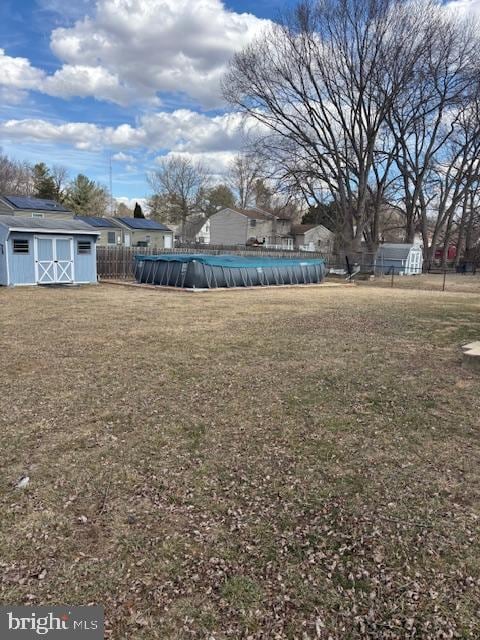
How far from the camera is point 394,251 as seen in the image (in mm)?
36094

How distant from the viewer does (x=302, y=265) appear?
23047 mm

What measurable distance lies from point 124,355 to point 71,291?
10.2 meters

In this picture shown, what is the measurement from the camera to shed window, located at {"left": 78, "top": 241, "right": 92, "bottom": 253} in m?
18.0

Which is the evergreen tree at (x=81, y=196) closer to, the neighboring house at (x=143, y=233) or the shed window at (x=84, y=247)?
the neighboring house at (x=143, y=233)

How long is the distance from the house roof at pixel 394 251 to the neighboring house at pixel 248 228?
16604 mm

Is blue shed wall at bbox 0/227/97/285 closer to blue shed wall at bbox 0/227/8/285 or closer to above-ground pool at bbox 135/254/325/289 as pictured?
blue shed wall at bbox 0/227/8/285

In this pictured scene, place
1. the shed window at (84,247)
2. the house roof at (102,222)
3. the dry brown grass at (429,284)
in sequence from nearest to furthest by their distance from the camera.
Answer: the shed window at (84,247)
the dry brown grass at (429,284)
the house roof at (102,222)

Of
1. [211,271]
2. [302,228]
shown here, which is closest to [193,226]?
[302,228]

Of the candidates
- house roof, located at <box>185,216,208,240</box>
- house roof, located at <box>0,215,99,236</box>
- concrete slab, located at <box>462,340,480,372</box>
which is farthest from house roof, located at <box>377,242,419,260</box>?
concrete slab, located at <box>462,340,480,372</box>

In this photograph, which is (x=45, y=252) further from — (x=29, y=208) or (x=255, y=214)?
(x=255, y=214)

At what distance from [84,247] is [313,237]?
41.6 m

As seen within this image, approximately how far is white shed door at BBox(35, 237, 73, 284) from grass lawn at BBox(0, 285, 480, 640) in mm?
11312

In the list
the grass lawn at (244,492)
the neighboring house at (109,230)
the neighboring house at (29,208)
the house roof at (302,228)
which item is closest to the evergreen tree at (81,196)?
the neighboring house at (109,230)

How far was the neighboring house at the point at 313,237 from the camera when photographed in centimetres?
5522
